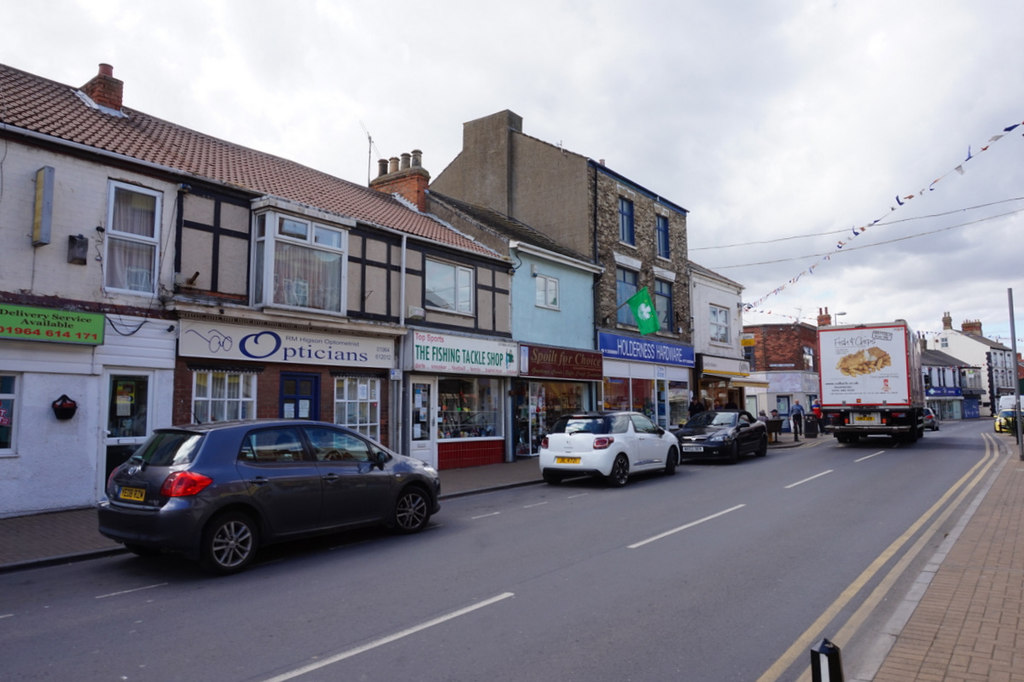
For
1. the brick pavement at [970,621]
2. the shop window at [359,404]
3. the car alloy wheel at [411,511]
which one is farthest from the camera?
the shop window at [359,404]

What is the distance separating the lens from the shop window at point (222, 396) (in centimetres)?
1214

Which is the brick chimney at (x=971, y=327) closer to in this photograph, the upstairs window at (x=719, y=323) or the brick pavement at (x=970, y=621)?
the upstairs window at (x=719, y=323)

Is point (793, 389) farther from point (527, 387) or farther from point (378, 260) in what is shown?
point (378, 260)

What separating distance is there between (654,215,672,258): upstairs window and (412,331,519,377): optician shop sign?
10.8m

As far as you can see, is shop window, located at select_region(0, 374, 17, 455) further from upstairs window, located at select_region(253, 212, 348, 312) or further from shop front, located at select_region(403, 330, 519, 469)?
shop front, located at select_region(403, 330, 519, 469)

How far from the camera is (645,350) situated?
81.1 feet

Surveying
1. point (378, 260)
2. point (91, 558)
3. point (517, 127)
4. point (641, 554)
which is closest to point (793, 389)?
point (517, 127)

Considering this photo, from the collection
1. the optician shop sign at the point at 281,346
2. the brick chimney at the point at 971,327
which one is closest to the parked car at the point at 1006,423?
the optician shop sign at the point at 281,346

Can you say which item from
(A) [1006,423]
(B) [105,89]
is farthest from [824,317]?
(B) [105,89]

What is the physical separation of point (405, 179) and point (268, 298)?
9091mm

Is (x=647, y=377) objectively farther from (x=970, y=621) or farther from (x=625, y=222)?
(x=970, y=621)

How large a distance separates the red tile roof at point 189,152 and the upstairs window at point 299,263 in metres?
0.73

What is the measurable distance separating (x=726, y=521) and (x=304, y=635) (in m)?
6.22

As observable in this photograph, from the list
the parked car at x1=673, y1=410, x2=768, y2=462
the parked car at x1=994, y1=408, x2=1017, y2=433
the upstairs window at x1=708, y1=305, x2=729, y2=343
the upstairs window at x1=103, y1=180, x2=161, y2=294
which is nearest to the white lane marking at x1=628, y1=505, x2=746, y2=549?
the parked car at x1=673, y1=410, x2=768, y2=462
